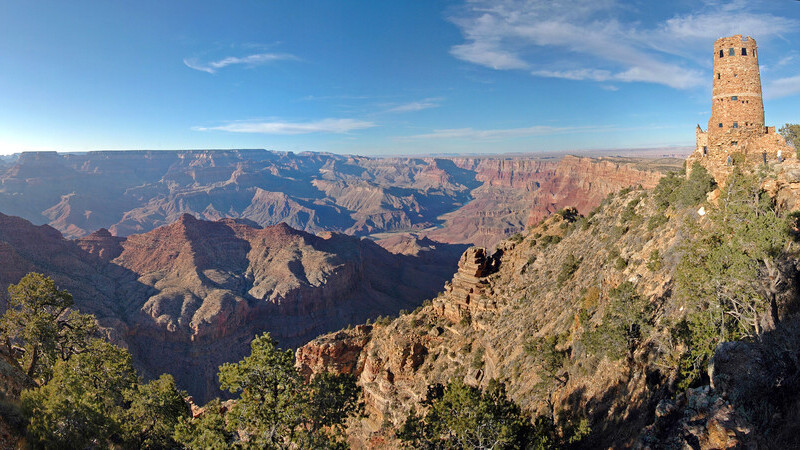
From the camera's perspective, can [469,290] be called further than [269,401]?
Yes

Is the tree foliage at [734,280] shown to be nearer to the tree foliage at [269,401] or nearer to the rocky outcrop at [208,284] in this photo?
the tree foliage at [269,401]

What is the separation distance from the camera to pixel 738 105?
20.2 metres

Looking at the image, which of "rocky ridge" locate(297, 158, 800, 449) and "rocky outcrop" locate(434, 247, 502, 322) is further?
"rocky outcrop" locate(434, 247, 502, 322)

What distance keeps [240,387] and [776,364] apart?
52.2 feet

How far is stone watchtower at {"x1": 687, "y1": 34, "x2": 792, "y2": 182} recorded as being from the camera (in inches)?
780

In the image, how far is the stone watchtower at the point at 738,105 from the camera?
19.8 meters

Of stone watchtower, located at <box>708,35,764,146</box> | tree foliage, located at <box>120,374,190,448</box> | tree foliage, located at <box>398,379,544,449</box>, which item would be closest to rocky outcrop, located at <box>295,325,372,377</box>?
tree foliage, located at <box>120,374,190,448</box>

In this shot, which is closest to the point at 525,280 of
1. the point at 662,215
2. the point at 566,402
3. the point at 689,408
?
the point at 662,215

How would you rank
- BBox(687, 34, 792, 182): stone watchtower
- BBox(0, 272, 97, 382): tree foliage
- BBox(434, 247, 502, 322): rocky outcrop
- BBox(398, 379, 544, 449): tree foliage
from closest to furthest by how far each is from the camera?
BBox(398, 379, 544, 449): tree foliage → BBox(687, 34, 792, 182): stone watchtower → BBox(0, 272, 97, 382): tree foliage → BBox(434, 247, 502, 322): rocky outcrop

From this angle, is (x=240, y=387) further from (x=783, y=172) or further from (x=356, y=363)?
(x=356, y=363)

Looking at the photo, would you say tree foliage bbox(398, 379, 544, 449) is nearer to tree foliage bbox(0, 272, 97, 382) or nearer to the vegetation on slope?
the vegetation on slope

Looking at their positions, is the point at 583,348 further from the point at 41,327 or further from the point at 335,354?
the point at 41,327

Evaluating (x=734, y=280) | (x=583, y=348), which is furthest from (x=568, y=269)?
(x=734, y=280)

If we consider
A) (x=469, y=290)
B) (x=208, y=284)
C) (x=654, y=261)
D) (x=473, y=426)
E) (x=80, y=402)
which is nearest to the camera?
(x=80, y=402)
